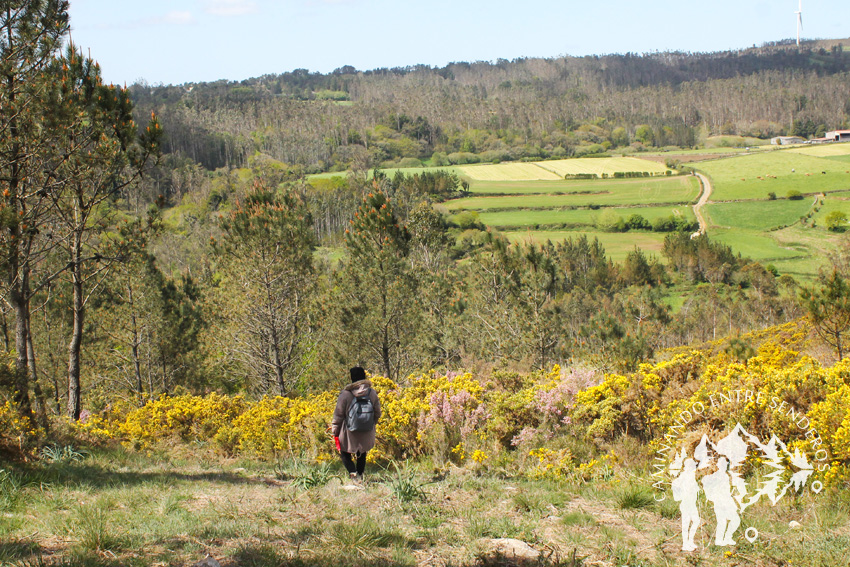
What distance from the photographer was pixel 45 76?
33.1 ft

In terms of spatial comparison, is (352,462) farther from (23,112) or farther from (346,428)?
(23,112)

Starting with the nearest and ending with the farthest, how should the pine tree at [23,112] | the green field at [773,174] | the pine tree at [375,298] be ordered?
the pine tree at [23,112]
the pine tree at [375,298]
the green field at [773,174]

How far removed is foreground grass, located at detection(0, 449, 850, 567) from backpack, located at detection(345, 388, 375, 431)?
0.60 m

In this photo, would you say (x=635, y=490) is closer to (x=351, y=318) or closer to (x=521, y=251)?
(x=351, y=318)

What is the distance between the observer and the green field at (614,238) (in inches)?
Answer: 3708

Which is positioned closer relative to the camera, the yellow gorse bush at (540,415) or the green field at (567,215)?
the yellow gorse bush at (540,415)

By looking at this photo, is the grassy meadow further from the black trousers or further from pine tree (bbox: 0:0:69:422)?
pine tree (bbox: 0:0:69:422)

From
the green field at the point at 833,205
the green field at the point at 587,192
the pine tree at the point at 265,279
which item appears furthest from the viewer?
the green field at the point at 587,192

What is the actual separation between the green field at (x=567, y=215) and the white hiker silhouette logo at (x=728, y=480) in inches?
3839

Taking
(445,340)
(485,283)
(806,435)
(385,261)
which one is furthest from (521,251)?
(806,435)

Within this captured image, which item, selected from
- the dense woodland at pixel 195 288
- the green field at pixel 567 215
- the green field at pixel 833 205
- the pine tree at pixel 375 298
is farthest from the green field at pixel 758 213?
the pine tree at pixel 375 298

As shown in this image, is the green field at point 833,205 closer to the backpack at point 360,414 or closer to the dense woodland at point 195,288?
the dense woodland at point 195,288

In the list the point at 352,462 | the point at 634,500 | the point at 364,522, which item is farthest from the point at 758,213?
the point at 364,522

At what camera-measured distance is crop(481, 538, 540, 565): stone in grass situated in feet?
15.2
